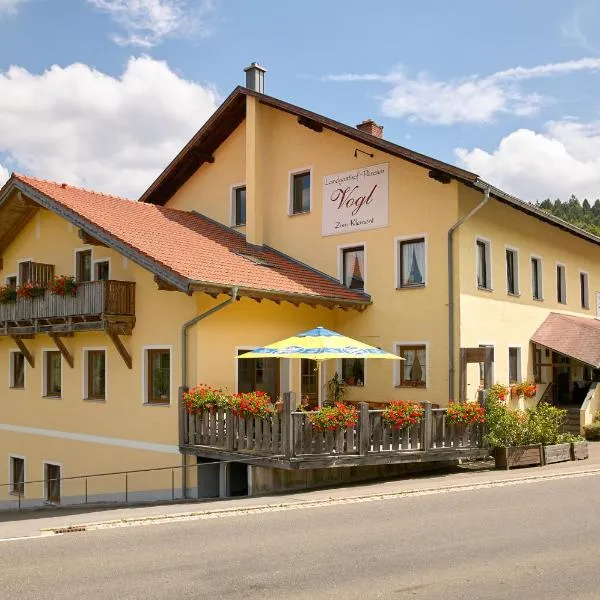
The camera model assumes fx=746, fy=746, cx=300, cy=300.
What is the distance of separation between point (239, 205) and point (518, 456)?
11.0m

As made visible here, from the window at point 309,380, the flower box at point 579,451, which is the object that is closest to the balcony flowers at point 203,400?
the window at point 309,380

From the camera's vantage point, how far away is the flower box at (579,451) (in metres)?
16.2

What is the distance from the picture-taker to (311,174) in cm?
2034

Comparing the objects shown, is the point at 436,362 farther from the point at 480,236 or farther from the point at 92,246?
the point at 92,246

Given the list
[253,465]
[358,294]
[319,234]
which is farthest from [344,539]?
[319,234]

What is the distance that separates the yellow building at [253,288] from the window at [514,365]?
4 centimetres

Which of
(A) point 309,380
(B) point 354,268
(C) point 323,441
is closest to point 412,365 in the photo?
(A) point 309,380

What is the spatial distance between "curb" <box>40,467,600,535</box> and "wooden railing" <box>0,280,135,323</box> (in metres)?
7.00

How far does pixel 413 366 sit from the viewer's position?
59.3ft

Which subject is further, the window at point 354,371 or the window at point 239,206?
the window at point 239,206

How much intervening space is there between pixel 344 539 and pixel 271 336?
881 cm

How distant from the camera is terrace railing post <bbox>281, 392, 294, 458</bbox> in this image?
513 inches

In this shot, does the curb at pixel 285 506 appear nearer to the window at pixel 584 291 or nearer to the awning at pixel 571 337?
the awning at pixel 571 337

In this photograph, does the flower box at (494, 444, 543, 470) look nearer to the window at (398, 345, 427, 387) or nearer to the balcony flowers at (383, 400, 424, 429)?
the balcony flowers at (383, 400, 424, 429)
